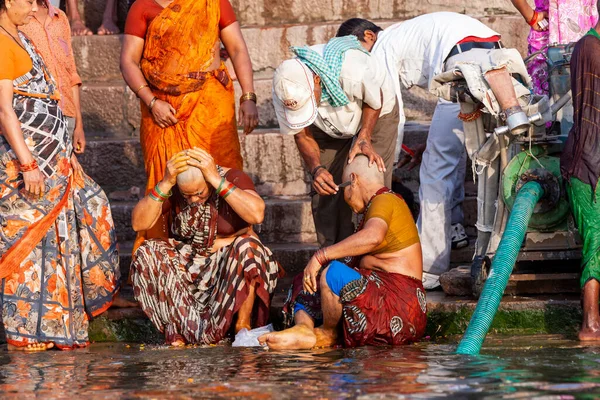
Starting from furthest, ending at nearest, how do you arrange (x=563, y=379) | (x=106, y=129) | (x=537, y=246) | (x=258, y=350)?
(x=106, y=129), (x=537, y=246), (x=258, y=350), (x=563, y=379)

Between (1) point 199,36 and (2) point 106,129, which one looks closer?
(1) point 199,36

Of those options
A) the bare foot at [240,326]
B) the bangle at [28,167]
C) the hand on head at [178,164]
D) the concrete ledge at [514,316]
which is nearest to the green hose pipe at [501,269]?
the concrete ledge at [514,316]

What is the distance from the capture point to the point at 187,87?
24.1 feet

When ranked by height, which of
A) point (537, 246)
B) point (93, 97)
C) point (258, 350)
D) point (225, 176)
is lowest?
point (258, 350)

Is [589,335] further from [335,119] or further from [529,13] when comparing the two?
[529,13]

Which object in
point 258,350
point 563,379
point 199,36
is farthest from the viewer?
point 199,36

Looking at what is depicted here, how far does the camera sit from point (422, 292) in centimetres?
645

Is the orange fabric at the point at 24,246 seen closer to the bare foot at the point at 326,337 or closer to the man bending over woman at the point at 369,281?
the man bending over woman at the point at 369,281

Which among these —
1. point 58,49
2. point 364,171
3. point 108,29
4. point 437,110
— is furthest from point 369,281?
point 108,29

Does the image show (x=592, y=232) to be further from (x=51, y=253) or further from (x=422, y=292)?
(x=51, y=253)

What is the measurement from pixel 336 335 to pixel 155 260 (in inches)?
48.4

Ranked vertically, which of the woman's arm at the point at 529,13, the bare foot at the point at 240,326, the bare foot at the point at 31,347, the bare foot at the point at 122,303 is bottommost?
the bare foot at the point at 31,347

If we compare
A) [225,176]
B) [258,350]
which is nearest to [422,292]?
[258,350]

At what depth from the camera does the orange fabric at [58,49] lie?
24.6 ft
